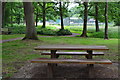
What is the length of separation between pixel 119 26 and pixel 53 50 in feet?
82.8

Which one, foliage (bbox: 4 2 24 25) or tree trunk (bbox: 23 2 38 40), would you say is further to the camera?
foliage (bbox: 4 2 24 25)

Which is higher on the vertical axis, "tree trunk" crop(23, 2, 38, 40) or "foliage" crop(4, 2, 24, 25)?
"foliage" crop(4, 2, 24, 25)

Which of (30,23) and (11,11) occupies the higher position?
(11,11)

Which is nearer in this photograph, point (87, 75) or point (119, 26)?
point (87, 75)

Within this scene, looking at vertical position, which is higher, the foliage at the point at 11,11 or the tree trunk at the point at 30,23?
the foliage at the point at 11,11

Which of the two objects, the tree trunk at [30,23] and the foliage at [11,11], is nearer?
the tree trunk at [30,23]

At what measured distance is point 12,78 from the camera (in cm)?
422

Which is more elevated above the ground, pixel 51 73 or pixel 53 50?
pixel 53 50

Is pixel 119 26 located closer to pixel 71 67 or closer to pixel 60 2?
pixel 60 2

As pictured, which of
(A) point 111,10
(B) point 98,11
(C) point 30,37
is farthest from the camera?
(B) point 98,11

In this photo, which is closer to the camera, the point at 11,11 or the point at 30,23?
the point at 30,23

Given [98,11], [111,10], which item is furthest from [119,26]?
[111,10]

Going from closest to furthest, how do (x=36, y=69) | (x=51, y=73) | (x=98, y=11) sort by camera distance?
1. (x=51, y=73)
2. (x=36, y=69)
3. (x=98, y=11)

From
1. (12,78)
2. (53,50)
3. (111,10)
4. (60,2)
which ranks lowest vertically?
(12,78)
